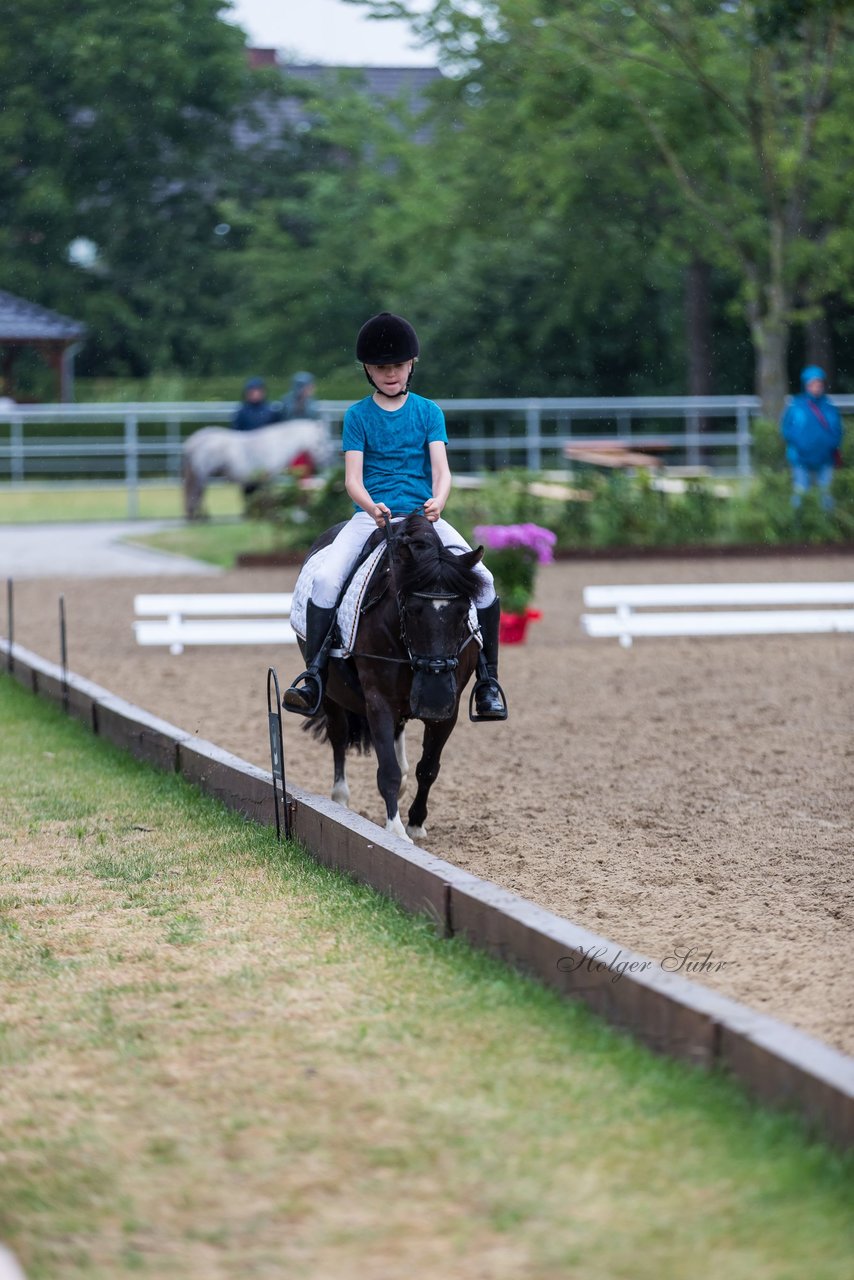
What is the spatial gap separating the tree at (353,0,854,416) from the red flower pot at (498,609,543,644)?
12593 millimetres

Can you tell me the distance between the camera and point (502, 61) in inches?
1142

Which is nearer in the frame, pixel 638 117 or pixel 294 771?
pixel 294 771

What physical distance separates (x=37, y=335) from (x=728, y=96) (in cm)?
1964

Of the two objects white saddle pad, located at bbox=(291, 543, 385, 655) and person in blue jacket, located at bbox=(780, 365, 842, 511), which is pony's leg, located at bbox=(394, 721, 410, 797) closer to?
white saddle pad, located at bbox=(291, 543, 385, 655)

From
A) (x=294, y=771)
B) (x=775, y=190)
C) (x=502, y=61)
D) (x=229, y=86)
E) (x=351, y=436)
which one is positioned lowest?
(x=294, y=771)

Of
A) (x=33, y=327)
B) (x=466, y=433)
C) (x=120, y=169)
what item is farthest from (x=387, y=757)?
(x=120, y=169)

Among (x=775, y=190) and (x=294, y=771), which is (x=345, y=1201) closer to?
(x=294, y=771)

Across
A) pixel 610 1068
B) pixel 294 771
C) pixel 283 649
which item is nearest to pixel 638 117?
pixel 283 649

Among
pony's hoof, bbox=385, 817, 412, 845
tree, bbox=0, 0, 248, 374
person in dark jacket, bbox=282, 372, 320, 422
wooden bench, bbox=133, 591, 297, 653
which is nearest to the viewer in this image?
pony's hoof, bbox=385, 817, 412, 845

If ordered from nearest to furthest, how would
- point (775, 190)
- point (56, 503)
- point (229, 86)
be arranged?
point (775, 190)
point (56, 503)
point (229, 86)

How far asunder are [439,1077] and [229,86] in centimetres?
5384

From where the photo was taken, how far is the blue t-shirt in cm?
765

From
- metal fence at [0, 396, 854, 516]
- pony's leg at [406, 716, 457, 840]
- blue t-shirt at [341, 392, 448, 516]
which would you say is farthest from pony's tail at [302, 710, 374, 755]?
metal fence at [0, 396, 854, 516]

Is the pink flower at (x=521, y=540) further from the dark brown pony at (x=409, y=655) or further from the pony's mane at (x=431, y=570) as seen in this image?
the pony's mane at (x=431, y=570)
